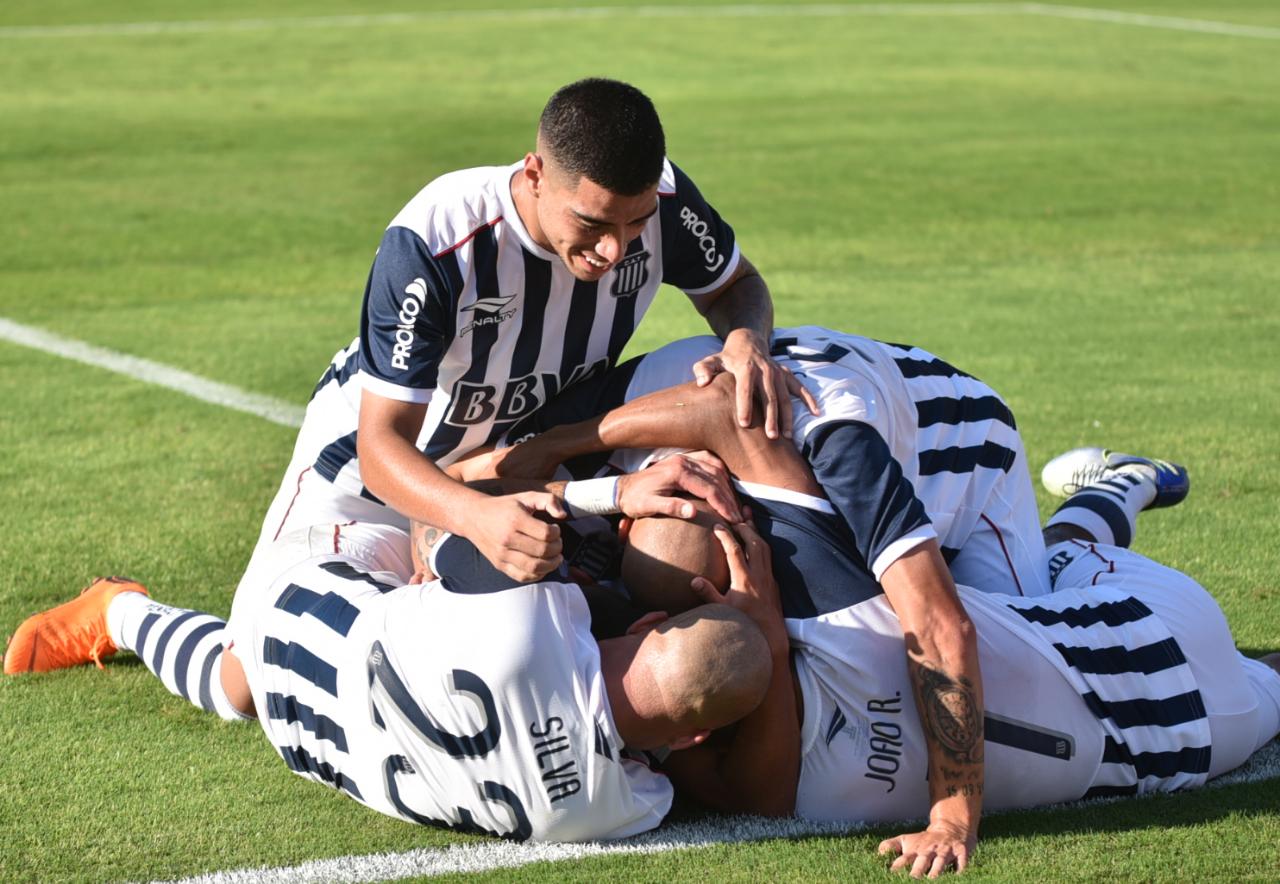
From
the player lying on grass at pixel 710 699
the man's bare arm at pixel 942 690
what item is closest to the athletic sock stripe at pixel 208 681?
the player lying on grass at pixel 710 699

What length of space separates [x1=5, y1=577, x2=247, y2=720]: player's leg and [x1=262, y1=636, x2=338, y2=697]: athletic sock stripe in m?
0.58

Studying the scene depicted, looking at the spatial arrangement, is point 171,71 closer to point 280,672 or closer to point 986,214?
point 986,214

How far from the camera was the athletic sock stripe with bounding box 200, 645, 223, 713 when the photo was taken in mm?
4547

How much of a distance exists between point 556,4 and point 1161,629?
956 inches

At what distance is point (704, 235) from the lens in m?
4.95

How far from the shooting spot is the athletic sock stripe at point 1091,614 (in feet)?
13.8

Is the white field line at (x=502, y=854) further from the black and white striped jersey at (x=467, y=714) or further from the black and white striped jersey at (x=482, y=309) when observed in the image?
the black and white striped jersey at (x=482, y=309)

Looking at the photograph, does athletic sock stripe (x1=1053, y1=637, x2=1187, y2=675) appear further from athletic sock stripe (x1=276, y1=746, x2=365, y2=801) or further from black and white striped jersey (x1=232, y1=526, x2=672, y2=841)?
athletic sock stripe (x1=276, y1=746, x2=365, y2=801)

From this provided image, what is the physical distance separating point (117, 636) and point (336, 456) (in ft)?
2.69

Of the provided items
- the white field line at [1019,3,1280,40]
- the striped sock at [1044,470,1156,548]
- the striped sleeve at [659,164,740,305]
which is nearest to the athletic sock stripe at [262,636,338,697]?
the striped sleeve at [659,164,740,305]

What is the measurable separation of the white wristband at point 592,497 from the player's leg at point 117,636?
1.25 meters

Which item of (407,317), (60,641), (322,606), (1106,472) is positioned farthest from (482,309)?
(1106,472)

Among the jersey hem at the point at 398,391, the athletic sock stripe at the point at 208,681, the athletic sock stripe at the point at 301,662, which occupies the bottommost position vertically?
the athletic sock stripe at the point at 208,681

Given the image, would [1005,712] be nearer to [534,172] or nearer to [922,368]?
[922,368]
